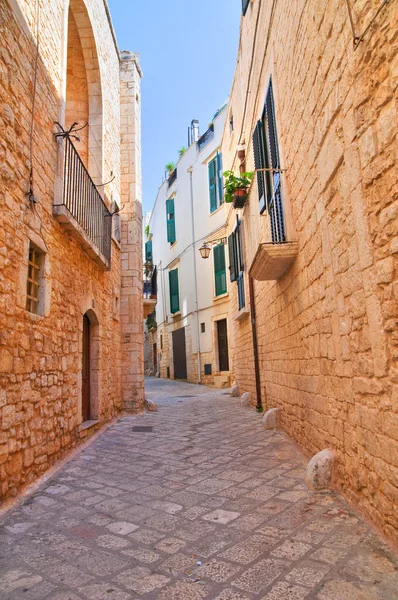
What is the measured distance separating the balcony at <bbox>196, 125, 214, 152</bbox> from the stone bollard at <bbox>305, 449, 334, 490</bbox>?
16126mm

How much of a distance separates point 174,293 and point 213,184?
20.3 ft

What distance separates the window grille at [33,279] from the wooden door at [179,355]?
48.5 feet

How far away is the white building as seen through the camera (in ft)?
53.3

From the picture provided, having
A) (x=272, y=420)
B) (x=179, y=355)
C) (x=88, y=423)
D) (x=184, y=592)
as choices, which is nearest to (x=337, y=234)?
(x=184, y=592)

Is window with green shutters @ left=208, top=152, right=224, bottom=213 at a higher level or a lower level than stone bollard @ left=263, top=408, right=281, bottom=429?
higher

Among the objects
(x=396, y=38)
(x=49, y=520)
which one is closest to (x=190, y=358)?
(x=49, y=520)

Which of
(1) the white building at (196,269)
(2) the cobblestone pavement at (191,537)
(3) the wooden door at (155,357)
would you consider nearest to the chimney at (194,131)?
(1) the white building at (196,269)

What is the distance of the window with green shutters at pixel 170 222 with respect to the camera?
21.1 metres

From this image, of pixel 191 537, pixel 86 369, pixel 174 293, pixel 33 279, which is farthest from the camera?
pixel 174 293

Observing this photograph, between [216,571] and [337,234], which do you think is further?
[337,234]

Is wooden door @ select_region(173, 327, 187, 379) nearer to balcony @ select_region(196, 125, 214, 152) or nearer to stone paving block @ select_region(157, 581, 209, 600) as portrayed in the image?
balcony @ select_region(196, 125, 214, 152)

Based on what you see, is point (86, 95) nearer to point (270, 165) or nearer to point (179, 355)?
point (270, 165)

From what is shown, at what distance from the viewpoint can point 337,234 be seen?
322 centimetres

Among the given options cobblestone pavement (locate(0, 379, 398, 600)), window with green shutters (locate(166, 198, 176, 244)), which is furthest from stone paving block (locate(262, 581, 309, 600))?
window with green shutters (locate(166, 198, 176, 244))
